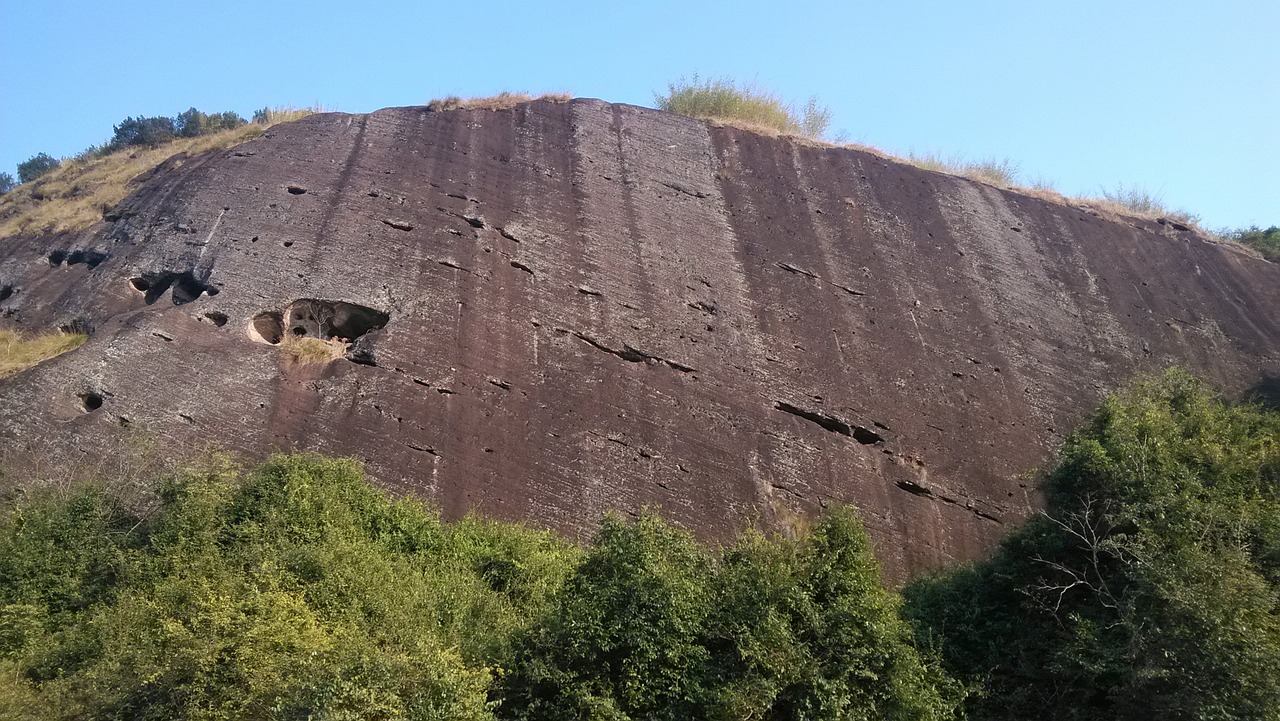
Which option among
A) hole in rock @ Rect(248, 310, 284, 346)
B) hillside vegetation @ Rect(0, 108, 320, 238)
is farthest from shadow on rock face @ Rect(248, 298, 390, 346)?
hillside vegetation @ Rect(0, 108, 320, 238)

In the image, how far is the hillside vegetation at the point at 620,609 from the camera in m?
7.17

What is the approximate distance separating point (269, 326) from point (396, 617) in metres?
5.51

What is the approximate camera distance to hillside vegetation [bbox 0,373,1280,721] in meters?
7.17

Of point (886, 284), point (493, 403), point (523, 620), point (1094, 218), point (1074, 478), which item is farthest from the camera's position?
point (1094, 218)

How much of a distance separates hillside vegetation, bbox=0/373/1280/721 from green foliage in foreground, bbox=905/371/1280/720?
3cm

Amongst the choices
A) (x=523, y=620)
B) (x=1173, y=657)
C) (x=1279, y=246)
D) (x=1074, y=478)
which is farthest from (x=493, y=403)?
(x=1279, y=246)

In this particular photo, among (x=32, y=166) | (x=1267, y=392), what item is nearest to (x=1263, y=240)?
(x=1267, y=392)

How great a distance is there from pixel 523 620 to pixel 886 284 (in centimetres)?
908

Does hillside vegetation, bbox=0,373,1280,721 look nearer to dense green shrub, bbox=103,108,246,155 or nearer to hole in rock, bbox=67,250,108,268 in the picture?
hole in rock, bbox=67,250,108,268

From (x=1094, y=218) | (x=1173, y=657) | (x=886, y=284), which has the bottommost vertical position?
(x=1173, y=657)

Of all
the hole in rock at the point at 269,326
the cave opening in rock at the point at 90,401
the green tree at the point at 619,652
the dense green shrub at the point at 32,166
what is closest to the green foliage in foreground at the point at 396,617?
the green tree at the point at 619,652

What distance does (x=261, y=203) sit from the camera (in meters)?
13.1

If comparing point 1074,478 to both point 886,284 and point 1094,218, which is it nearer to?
point 886,284

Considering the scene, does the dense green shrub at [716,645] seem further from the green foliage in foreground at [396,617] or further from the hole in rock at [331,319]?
the hole in rock at [331,319]
